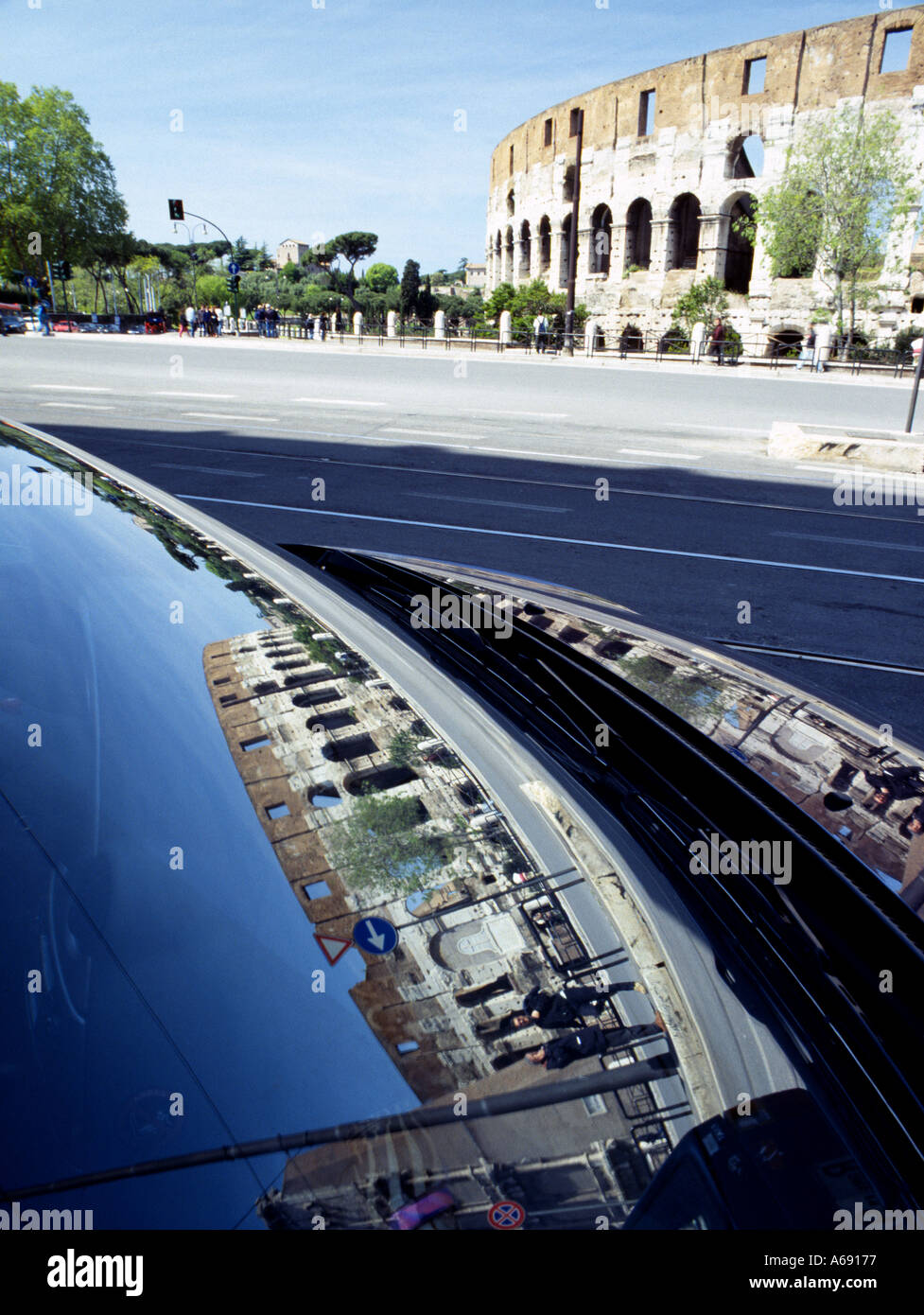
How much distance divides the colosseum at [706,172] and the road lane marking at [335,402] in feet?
87.7

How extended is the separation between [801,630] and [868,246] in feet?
137

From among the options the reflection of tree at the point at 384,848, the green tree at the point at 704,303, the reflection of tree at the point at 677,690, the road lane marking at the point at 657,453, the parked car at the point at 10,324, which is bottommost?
the road lane marking at the point at 657,453

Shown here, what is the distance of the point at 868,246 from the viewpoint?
131 ft

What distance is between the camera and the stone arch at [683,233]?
51156 mm

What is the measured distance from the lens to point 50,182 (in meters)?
70.4

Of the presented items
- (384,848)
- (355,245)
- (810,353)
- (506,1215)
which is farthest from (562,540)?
(355,245)

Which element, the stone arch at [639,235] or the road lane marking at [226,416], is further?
the stone arch at [639,235]

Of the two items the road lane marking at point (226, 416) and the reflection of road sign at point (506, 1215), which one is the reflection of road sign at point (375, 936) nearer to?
the reflection of road sign at point (506, 1215)

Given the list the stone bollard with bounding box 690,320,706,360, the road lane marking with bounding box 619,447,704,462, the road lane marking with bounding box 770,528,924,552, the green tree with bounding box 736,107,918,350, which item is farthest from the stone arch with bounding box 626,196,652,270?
the road lane marking with bounding box 770,528,924,552

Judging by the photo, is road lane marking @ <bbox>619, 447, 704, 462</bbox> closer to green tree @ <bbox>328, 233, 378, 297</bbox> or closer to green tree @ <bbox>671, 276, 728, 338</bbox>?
green tree @ <bbox>671, 276, 728, 338</bbox>

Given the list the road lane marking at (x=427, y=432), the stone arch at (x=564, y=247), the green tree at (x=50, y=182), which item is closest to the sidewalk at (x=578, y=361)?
the road lane marking at (x=427, y=432)

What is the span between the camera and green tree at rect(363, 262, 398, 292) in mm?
108625

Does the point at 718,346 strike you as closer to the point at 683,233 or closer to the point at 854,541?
the point at 683,233

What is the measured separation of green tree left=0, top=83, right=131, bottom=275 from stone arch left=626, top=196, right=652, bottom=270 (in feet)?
A: 145
